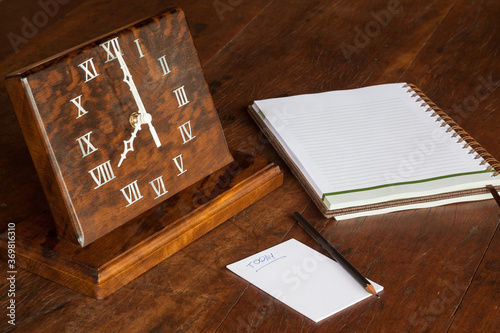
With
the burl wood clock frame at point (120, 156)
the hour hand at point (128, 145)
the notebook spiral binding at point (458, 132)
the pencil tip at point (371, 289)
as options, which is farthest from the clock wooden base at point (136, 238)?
the notebook spiral binding at point (458, 132)

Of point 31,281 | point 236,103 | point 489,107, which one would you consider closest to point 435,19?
point 489,107

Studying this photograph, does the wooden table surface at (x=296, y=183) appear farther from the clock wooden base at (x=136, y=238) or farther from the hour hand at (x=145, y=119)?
the hour hand at (x=145, y=119)

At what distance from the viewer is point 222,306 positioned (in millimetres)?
959

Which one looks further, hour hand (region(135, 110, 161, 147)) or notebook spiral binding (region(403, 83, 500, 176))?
notebook spiral binding (region(403, 83, 500, 176))

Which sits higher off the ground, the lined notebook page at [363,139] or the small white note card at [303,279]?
the lined notebook page at [363,139]

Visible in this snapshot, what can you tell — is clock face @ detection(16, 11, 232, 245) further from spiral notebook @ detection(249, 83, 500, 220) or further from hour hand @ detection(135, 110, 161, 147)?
spiral notebook @ detection(249, 83, 500, 220)

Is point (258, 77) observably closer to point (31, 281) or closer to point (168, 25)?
point (168, 25)

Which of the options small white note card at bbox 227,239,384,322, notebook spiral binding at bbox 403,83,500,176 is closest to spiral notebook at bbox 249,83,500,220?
notebook spiral binding at bbox 403,83,500,176

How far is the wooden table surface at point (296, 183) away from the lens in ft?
3.11

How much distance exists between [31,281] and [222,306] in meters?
0.30

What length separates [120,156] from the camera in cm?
101

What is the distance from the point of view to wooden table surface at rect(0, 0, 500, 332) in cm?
95

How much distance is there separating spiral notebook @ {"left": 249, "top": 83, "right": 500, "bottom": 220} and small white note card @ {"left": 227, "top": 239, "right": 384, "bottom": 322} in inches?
4.5

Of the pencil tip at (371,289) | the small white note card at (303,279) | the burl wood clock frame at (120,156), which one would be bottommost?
the pencil tip at (371,289)
